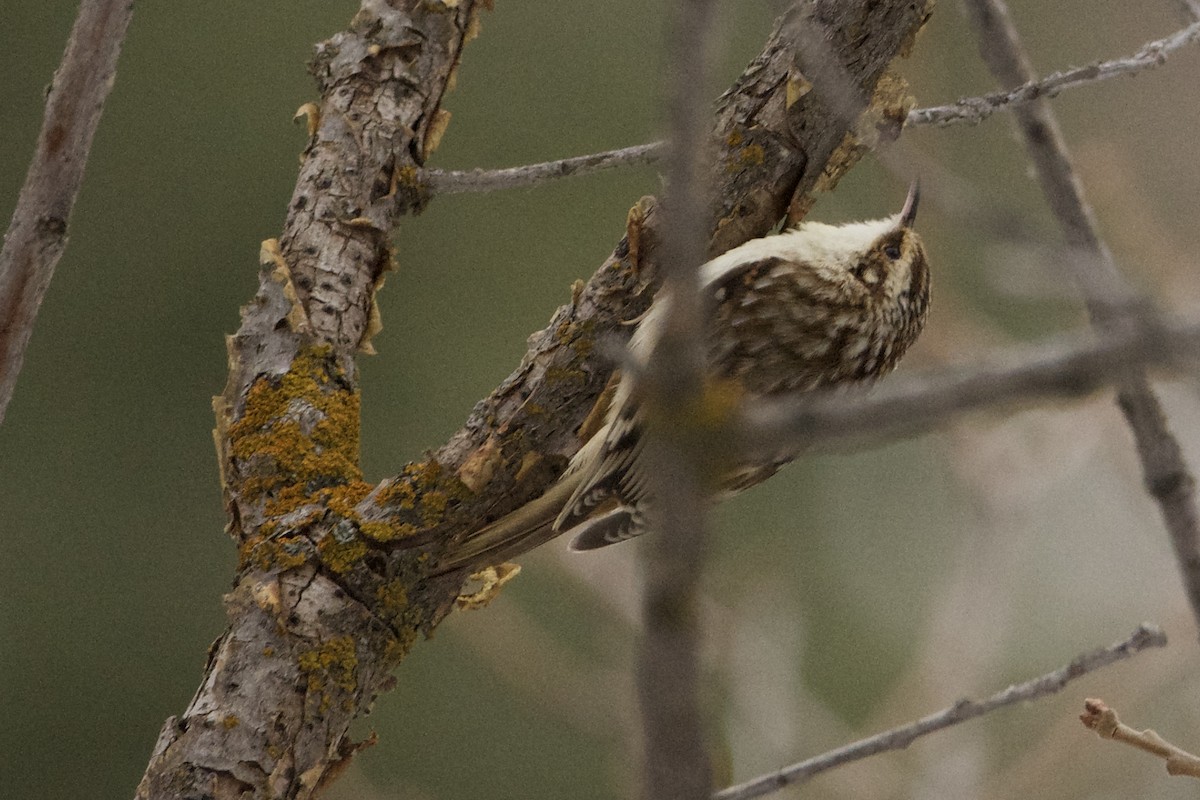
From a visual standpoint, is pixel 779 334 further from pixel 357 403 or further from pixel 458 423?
pixel 458 423

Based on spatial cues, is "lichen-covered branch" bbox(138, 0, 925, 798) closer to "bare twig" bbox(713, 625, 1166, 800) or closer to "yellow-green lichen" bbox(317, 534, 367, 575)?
"yellow-green lichen" bbox(317, 534, 367, 575)

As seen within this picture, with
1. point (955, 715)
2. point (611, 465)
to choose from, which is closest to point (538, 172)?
point (611, 465)

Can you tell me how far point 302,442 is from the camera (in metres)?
1.84

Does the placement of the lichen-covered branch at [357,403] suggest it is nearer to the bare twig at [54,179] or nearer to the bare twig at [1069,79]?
the bare twig at [1069,79]

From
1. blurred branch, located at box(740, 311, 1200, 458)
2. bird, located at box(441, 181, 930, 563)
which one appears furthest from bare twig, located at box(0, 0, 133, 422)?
blurred branch, located at box(740, 311, 1200, 458)

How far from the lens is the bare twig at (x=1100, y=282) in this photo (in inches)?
32.4

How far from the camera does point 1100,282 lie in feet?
2.69

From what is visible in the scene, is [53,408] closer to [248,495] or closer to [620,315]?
[248,495]

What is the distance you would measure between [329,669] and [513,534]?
0.31m

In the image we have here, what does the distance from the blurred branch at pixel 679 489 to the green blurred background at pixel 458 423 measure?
250cm

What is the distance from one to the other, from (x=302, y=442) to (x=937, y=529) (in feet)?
10.9

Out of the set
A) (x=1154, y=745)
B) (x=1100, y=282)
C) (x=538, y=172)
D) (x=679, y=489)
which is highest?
(x=538, y=172)

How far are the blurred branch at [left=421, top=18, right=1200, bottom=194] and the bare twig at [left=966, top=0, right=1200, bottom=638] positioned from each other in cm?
10

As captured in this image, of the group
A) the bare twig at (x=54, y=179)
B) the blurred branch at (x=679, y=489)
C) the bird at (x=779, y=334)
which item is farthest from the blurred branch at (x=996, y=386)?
the bird at (x=779, y=334)
